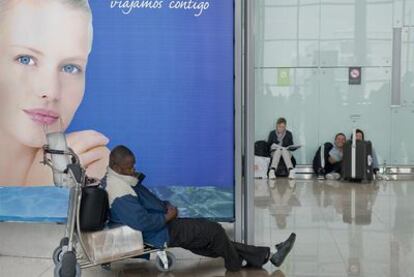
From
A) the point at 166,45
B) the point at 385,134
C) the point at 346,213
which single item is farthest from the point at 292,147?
the point at 166,45

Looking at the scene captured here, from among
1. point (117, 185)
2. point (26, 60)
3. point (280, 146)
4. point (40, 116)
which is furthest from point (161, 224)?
point (280, 146)

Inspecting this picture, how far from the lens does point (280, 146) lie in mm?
13930

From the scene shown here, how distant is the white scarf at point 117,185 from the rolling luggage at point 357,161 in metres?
8.32

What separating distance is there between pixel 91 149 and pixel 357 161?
7.79 metres

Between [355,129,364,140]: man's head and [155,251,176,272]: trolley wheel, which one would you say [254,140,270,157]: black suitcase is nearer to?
[355,129,364,140]: man's head

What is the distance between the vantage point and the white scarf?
202 inches

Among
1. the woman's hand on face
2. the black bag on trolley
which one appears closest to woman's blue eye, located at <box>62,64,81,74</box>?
the woman's hand on face

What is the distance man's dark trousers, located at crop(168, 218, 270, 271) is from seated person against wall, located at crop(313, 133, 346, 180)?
26.8ft

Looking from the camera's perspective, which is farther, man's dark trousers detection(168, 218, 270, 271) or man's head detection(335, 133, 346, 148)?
man's head detection(335, 133, 346, 148)

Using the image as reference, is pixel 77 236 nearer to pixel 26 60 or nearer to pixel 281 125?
pixel 26 60

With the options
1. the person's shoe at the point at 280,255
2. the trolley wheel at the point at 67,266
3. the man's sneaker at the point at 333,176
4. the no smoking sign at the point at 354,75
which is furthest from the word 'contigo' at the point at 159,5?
the no smoking sign at the point at 354,75

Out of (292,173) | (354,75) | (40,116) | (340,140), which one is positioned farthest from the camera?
(354,75)

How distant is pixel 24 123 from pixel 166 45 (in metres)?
1.61

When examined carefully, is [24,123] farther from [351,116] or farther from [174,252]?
[351,116]
